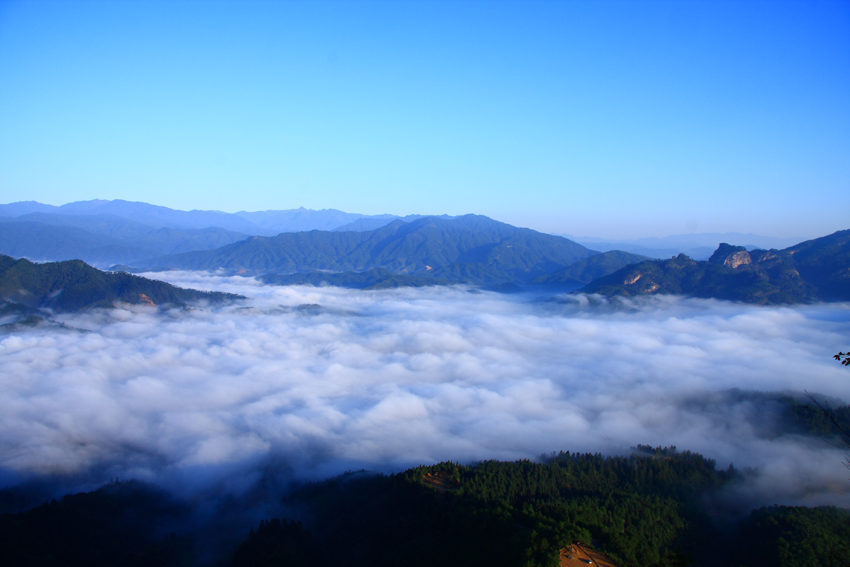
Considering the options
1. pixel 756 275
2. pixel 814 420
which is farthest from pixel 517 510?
pixel 756 275

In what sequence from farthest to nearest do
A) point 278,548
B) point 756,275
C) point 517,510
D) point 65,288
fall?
1. point 756,275
2. point 65,288
3. point 278,548
4. point 517,510

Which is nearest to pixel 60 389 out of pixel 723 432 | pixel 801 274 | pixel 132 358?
pixel 132 358

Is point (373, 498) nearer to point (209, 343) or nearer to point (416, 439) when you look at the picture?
point (416, 439)

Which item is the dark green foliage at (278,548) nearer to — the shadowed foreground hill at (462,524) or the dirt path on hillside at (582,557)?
the shadowed foreground hill at (462,524)

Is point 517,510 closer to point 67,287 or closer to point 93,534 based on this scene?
point 93,534

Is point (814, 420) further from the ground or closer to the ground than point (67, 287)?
closer to the ground

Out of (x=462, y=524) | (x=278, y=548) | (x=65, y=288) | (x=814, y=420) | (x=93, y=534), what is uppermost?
(x=65, y=288)

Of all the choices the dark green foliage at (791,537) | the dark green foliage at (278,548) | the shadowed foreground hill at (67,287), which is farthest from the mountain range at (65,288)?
the dark green foliage at (791,537)

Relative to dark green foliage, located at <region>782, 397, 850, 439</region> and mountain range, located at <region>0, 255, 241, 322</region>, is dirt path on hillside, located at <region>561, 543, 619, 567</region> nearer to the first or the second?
dark green foliage, located at <region>782, 397, 850, 439</region>
